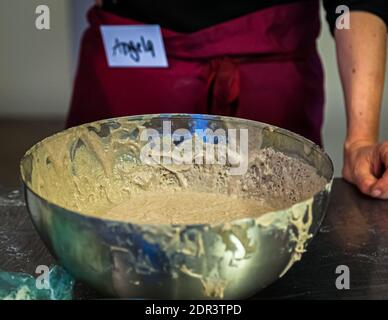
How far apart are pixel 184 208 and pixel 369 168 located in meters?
0.34

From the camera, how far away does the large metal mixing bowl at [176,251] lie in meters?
0.58

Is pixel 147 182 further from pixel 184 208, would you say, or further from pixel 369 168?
pixel 369 168

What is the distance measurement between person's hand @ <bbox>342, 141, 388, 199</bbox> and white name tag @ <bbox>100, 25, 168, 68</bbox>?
1.32 ft

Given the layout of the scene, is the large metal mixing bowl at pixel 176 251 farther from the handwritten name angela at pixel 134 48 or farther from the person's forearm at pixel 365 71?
the handwritten name angela at pixel 134 48

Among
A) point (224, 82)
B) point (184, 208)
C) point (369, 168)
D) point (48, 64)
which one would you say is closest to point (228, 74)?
point (224, 82)

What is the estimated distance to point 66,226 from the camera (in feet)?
1.97

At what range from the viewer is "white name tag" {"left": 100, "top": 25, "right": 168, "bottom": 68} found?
120 cm

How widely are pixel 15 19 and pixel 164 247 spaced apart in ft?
6.32

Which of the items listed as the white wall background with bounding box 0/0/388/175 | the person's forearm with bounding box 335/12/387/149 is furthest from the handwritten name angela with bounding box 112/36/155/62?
the white wall background with bounding box 0/0/388/175

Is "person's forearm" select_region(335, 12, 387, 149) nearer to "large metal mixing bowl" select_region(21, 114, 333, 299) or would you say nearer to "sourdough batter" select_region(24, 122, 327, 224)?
"sourdough batter" select_region(24, 122, 327, 224)

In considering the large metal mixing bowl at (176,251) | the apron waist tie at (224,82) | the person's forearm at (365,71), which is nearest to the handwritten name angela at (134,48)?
the apron waist tie at (224,82)

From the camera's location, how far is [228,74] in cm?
119
